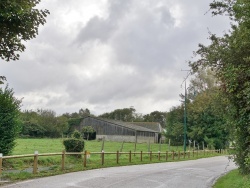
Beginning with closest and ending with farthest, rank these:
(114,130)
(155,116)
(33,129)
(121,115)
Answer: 1. (33,129)
2. (114,130)
3. (121,115)
4. (155,116)

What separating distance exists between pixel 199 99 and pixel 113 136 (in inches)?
1021

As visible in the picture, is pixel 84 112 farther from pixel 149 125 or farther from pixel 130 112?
pixel 149 125

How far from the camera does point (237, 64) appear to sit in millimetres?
11445

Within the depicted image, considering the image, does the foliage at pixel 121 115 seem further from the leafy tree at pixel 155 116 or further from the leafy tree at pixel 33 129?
the leafy tree at pixel 33 129

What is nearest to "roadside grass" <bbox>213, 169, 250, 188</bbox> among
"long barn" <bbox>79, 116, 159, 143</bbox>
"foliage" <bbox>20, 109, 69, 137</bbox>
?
"long barn" <bbox>79, 116, 159, 143</bbox>

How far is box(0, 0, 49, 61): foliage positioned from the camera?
32.6 feet

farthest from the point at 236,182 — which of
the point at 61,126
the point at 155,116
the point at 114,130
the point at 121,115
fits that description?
the point at 155,116

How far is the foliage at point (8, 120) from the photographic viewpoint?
17.8m

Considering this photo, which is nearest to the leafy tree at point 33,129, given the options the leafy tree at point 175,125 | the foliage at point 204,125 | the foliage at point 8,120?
the leafy tree at point 175,125

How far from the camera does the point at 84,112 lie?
123375mm

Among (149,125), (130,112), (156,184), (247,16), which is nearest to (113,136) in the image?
(149,125)

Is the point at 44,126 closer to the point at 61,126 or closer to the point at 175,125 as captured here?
the point at 61,126

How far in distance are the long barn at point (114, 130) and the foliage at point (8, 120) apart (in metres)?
56.3

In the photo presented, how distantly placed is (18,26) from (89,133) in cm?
6661
